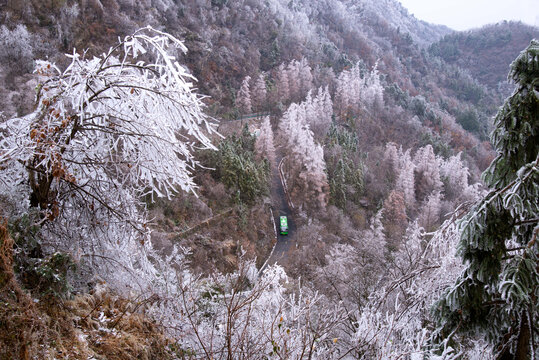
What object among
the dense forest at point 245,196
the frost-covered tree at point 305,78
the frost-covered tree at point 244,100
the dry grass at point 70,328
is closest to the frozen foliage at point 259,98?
the dense forest at point 245,196

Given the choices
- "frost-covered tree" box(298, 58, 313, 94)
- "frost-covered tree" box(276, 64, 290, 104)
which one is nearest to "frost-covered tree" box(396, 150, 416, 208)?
"frost-covered tree" box(276, 64, 290, 104)

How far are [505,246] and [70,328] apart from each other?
3662mm

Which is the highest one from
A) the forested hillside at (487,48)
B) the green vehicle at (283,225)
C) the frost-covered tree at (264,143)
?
the forested hillside at (487,48)

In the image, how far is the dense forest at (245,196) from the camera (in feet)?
9.25

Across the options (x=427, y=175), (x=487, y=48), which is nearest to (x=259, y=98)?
(x=427, y=175)

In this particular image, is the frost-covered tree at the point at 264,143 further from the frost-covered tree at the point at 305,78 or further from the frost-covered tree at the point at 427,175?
the frost-covered tree at the point at 305,78

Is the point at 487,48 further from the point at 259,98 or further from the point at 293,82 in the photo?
the point at 259,98

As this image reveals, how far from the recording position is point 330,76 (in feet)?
172

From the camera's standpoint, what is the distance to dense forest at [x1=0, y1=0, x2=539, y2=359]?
9.25 ft

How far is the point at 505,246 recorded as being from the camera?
2947mm

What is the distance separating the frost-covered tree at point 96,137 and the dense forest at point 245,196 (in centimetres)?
2

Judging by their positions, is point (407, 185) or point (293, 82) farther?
point (293, 82)

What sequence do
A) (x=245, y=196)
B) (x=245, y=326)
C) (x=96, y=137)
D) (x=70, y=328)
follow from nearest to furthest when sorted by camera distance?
(x=245, y=326)
(x=70, y=328)
(x=96, y=137)
(x=245, y=196)

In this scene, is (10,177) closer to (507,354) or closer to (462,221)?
(462,221)
